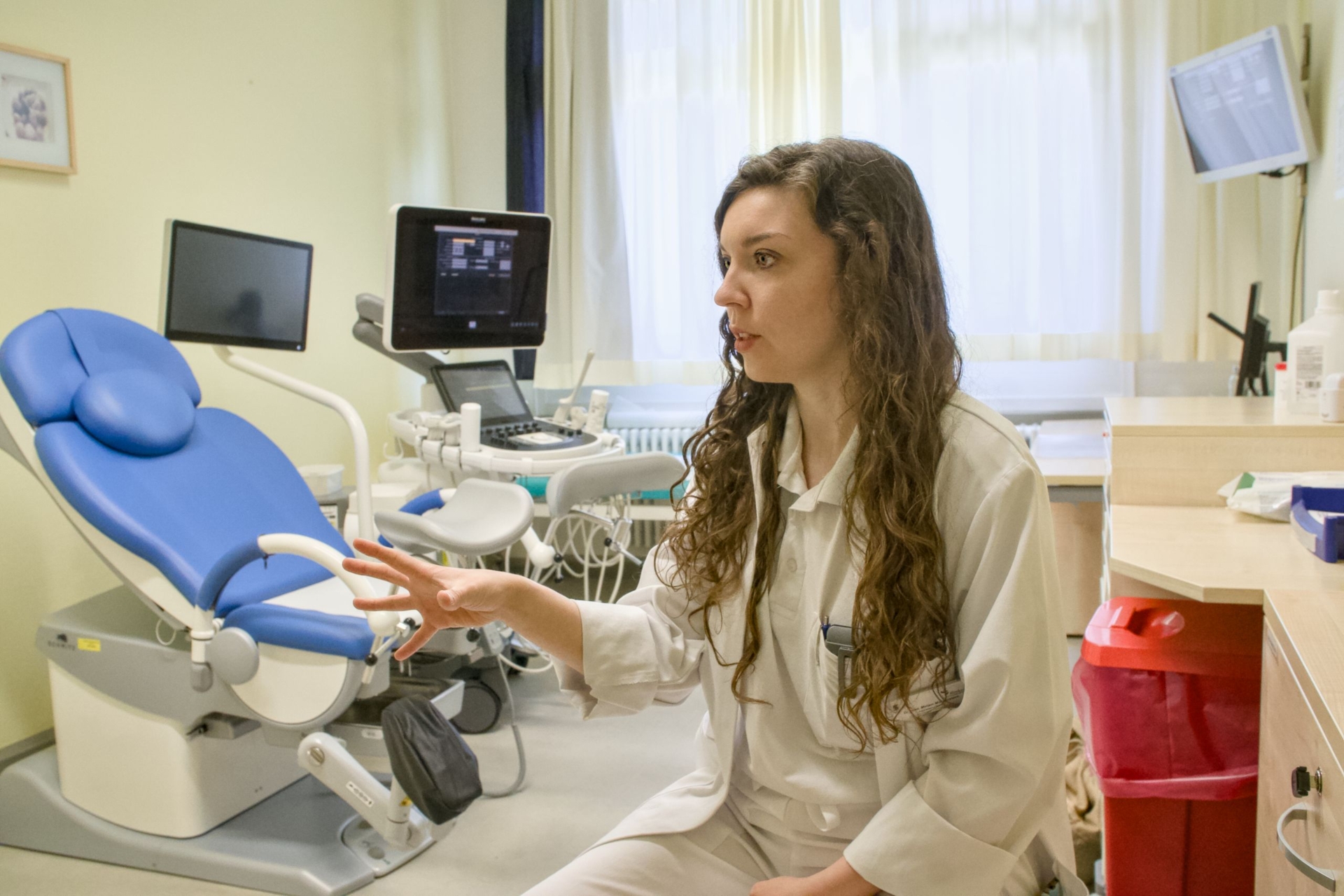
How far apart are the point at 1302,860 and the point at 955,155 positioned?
320 centimetres

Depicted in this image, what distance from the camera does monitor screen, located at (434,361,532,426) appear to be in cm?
298

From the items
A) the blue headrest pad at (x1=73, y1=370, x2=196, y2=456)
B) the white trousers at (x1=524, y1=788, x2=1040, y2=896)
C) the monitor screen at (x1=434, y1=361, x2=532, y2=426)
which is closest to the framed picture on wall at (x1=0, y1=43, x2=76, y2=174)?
the blue headrest pad at (x1=73, y1=370, x2=196, y2=456)

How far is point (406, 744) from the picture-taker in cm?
188

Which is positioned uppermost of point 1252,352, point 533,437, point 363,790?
point 1252,352

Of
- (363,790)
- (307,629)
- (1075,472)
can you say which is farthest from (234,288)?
(1075,472)

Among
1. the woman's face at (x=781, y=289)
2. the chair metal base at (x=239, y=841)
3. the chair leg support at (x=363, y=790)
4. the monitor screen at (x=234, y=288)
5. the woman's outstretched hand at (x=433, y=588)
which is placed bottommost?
the chair metal base at (x=239, y=841)

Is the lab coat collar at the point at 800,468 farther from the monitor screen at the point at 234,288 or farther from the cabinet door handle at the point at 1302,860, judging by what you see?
the monitor screen at the point at 234,288

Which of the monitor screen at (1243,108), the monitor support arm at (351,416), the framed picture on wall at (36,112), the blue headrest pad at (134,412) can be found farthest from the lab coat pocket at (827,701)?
the monitor screen at (1243,108)

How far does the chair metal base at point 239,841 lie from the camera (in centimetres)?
201

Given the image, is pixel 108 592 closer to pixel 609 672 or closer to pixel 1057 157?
pixel 609 672

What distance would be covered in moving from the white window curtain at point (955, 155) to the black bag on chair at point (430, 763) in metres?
2.16

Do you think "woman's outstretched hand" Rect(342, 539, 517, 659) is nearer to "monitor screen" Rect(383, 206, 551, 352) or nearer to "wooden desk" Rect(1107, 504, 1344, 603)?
"wooden desk" Rect(1107, 504, 1344, 603)

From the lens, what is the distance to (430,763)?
1870mm

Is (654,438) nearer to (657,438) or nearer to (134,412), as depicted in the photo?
(657,438)
